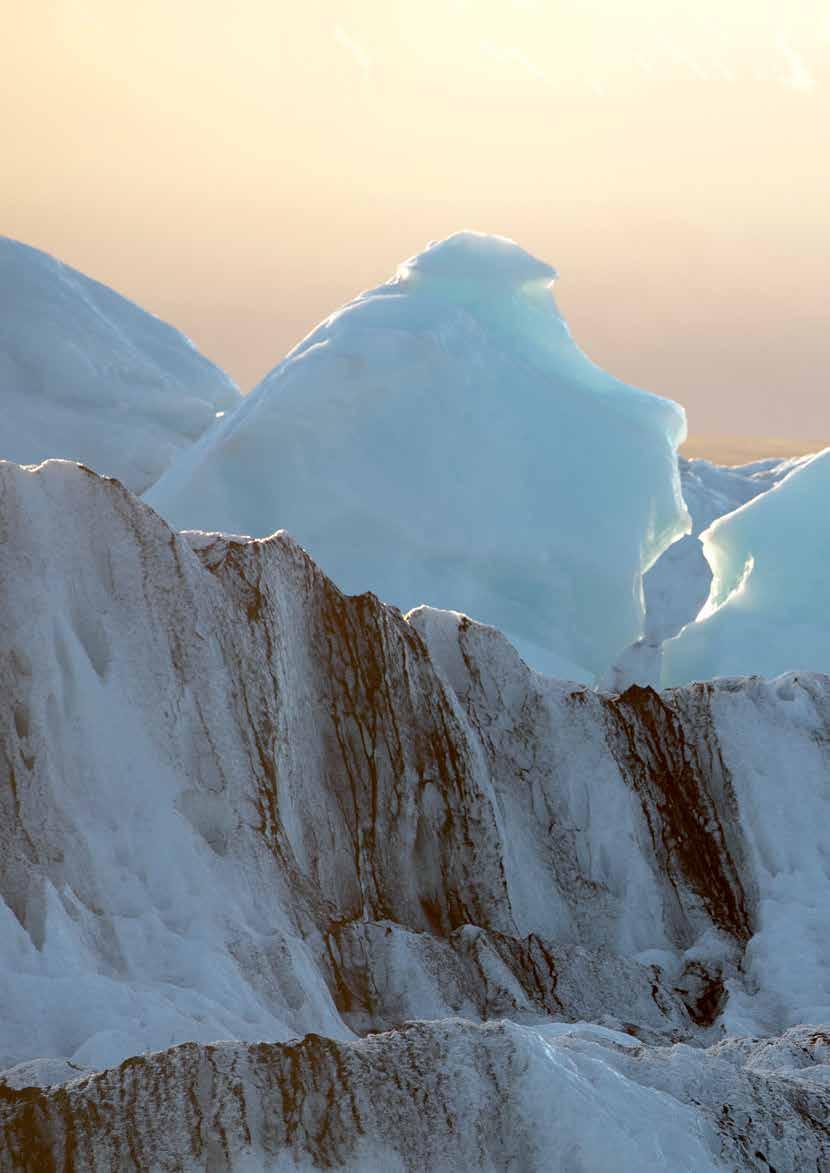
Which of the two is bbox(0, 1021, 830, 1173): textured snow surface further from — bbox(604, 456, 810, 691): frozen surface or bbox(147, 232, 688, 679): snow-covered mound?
bbox(147, 232, 688, 679): snow-covered mound

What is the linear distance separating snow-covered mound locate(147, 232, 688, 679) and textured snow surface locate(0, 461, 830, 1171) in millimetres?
8880

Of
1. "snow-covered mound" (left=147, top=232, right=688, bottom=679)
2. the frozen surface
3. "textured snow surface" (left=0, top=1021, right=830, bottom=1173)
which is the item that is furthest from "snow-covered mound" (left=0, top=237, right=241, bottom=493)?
"textured snow surface" (left=0, top=1021, right=830, bottom=1173)

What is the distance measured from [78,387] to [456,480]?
31.8 feet

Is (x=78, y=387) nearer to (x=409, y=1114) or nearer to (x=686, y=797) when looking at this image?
(x=686, y=797)

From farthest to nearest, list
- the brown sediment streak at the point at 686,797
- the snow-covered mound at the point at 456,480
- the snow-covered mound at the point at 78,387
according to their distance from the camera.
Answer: the snow-covered mound at the point at 78,387, the snow-covered mound at the point at 456,480, the brown sediment streak at the point at 686,797

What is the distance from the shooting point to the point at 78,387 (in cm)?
2950

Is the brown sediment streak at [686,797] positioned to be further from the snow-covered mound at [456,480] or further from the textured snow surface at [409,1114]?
the snow-covered mound at [456,480]

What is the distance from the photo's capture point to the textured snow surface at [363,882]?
21.7 feet

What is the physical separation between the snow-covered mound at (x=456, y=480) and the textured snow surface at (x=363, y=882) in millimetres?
8880

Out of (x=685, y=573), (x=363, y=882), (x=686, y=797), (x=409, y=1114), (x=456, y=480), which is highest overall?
(x=685, y=573)

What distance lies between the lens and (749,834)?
12.1 meters

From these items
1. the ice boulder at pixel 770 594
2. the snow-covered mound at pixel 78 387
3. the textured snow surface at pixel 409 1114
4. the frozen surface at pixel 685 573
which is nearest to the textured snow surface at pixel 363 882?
the textured snow surface at pixel 409 1114

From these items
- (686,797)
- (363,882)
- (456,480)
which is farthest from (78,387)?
(363,882)

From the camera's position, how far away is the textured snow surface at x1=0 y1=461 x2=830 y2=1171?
21.7 ft
